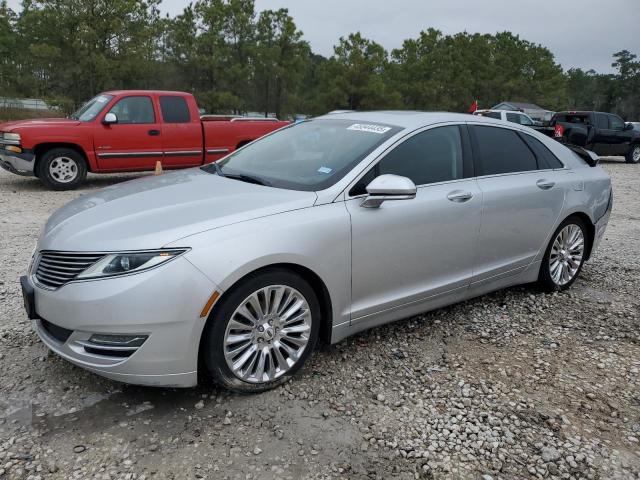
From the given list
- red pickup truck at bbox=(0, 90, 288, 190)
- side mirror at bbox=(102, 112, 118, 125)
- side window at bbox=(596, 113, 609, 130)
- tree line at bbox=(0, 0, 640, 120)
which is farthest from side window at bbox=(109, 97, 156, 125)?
side window at bbox=(596, 113, 609, 130)

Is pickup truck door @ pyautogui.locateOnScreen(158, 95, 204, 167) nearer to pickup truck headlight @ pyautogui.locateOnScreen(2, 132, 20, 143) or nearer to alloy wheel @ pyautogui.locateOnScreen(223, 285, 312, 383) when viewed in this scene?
pickup truck headlight @ pyautogui.locateOnScreen(2, 132, 20, 143)

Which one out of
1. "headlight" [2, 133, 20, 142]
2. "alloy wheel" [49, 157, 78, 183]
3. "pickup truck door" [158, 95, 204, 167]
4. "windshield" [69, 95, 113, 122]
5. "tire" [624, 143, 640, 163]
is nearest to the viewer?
"headlight" [2, 133, 20, 142]

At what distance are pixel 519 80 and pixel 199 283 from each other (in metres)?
50.1

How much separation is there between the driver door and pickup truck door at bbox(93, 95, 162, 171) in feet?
23.3

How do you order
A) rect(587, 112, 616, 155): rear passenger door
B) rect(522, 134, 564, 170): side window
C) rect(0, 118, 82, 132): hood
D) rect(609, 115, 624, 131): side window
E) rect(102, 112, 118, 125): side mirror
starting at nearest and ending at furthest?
rect(522, 134, 564, 170): side window
rect(0, 118, 82, 132): hood
rect(102, 112, 118, 125): side mirror
rect(587, 112, 616, 155): rear passenger door
rect(609, 115, 624, 131): side window

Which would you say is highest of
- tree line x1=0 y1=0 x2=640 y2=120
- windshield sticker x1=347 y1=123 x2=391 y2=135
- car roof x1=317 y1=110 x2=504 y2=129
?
tree line x1=0 y1=0 x2=640 y2=120

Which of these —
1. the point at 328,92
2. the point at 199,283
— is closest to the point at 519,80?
the point at 328,92

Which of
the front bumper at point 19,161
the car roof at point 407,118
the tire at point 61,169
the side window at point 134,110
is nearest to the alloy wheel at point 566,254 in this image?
Result: the car roof at point 407,118

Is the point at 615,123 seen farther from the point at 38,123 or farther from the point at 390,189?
the point at 390,189

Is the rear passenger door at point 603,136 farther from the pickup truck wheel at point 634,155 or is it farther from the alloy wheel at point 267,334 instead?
the alloy wheel at point 267,334

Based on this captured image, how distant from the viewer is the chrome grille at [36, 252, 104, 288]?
265 cm

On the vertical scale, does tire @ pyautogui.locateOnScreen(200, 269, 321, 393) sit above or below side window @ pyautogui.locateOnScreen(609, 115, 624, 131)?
below

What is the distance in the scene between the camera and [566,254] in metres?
4.73

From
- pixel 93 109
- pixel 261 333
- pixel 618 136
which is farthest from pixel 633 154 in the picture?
pixel 261 333
